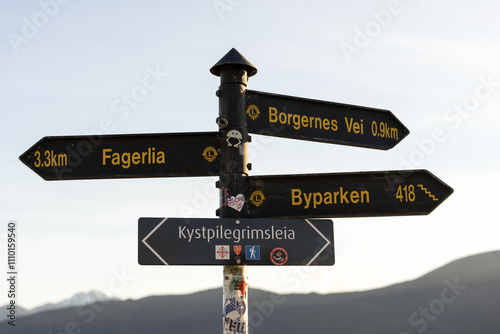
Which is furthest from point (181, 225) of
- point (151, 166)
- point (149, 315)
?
point (149, 315)

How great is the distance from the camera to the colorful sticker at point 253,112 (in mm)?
6306

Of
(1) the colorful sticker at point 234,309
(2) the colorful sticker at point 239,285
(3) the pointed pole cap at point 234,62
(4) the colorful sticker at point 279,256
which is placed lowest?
(1) the colorful sticker at point 234,309

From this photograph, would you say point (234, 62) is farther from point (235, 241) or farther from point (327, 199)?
point (235, 241)

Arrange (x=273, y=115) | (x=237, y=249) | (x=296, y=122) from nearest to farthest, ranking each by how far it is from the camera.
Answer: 1. (x=237, y=249)
2. (x=273, y=115)
3. (x=296, y=122)

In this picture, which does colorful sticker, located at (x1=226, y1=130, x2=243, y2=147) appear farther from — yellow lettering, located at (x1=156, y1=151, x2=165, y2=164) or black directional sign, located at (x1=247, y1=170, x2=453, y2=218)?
yellow lettering, located at (x1=156, y1=151, x2=165, y2=164)

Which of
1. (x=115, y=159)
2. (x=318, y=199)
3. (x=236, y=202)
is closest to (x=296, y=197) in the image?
(x=318, y=199)

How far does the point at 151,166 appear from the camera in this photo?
632 cm

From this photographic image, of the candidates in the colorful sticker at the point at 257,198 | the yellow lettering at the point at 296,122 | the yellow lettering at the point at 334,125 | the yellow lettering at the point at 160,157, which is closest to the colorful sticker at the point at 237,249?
the colorful sticker at the point at 257,198

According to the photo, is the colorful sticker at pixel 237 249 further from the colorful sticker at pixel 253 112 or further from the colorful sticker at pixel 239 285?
the colorful sticker at pixel 253 112

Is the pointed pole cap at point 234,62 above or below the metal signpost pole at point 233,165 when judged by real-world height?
above

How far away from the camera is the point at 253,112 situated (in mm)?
6324

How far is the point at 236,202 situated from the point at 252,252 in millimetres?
516

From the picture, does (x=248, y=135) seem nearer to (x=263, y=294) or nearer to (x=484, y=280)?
(x=484, y=280)

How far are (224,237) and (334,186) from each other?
4.12 ft
